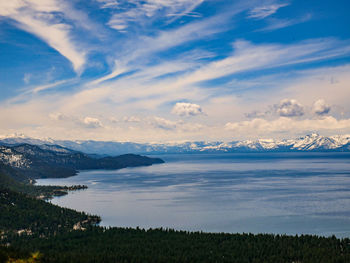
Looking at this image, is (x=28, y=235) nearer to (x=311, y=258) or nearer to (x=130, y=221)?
(x=130, y=221)

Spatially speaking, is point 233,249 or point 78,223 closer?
point 233,249

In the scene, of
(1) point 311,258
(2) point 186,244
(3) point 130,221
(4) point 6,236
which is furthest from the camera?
(3) point 130,221

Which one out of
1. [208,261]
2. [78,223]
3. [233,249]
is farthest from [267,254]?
[78,223]

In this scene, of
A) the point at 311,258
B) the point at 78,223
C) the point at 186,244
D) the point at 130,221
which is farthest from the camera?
the point at 130,221

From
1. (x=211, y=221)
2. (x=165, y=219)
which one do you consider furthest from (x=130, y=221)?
(x=211, y=221)

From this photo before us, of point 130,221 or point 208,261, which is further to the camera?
point 130,221

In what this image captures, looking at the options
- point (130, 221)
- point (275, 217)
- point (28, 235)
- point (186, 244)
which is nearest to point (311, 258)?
point (186, 244)

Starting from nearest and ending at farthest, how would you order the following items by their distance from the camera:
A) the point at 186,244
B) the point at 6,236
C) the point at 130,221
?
the point at 186,244 → the point at 6,236 → the point at 130,221

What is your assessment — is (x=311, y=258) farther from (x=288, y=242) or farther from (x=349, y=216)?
(x=349, y=216)
